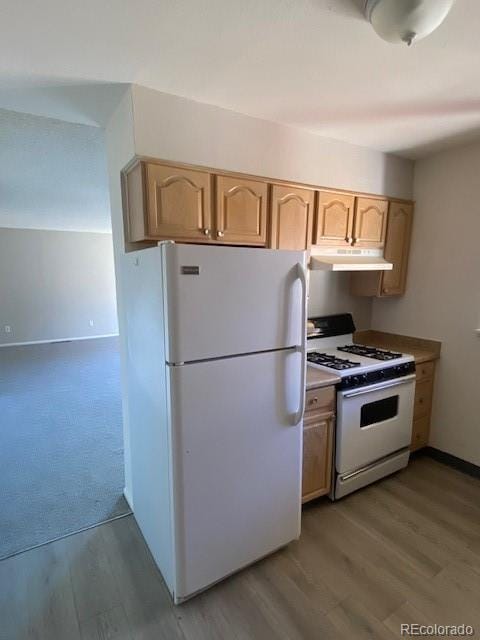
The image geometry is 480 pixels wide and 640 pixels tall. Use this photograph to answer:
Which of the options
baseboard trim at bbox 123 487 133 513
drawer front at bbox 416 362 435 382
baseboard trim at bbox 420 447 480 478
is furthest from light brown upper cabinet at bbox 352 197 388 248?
baseboard trim at bbox 123 487 133 513

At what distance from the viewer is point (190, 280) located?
142cm

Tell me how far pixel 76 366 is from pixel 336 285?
4.51 m

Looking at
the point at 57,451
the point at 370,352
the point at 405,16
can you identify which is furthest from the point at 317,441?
the point at 57,451

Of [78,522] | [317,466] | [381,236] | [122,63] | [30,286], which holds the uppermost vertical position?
[122,63]

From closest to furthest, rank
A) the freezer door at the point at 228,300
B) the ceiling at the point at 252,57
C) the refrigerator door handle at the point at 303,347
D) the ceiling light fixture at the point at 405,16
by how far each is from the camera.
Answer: the ceiling light fixture at the point at 405,16, the ceiling at the point at 252,57, the freezer door at the point at 228,300, the refrigerator door handle at the point at 303,347

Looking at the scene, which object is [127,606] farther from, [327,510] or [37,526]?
[327,510]

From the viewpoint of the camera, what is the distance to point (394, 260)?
289cm

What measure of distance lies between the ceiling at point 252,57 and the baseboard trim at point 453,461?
2.53 m

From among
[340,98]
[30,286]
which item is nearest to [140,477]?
[340,98]

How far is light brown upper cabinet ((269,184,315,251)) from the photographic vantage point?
2182mm

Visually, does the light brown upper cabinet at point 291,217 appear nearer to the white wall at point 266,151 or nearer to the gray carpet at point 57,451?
the white wall at point 266,151

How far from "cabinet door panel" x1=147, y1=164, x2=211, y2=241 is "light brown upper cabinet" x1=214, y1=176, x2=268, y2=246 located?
8 centimetres

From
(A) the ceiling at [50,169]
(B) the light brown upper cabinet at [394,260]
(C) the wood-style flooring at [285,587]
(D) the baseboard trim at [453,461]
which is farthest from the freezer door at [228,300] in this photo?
(D) the baseboard trim at [453,461]

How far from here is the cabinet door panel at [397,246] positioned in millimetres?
2817
